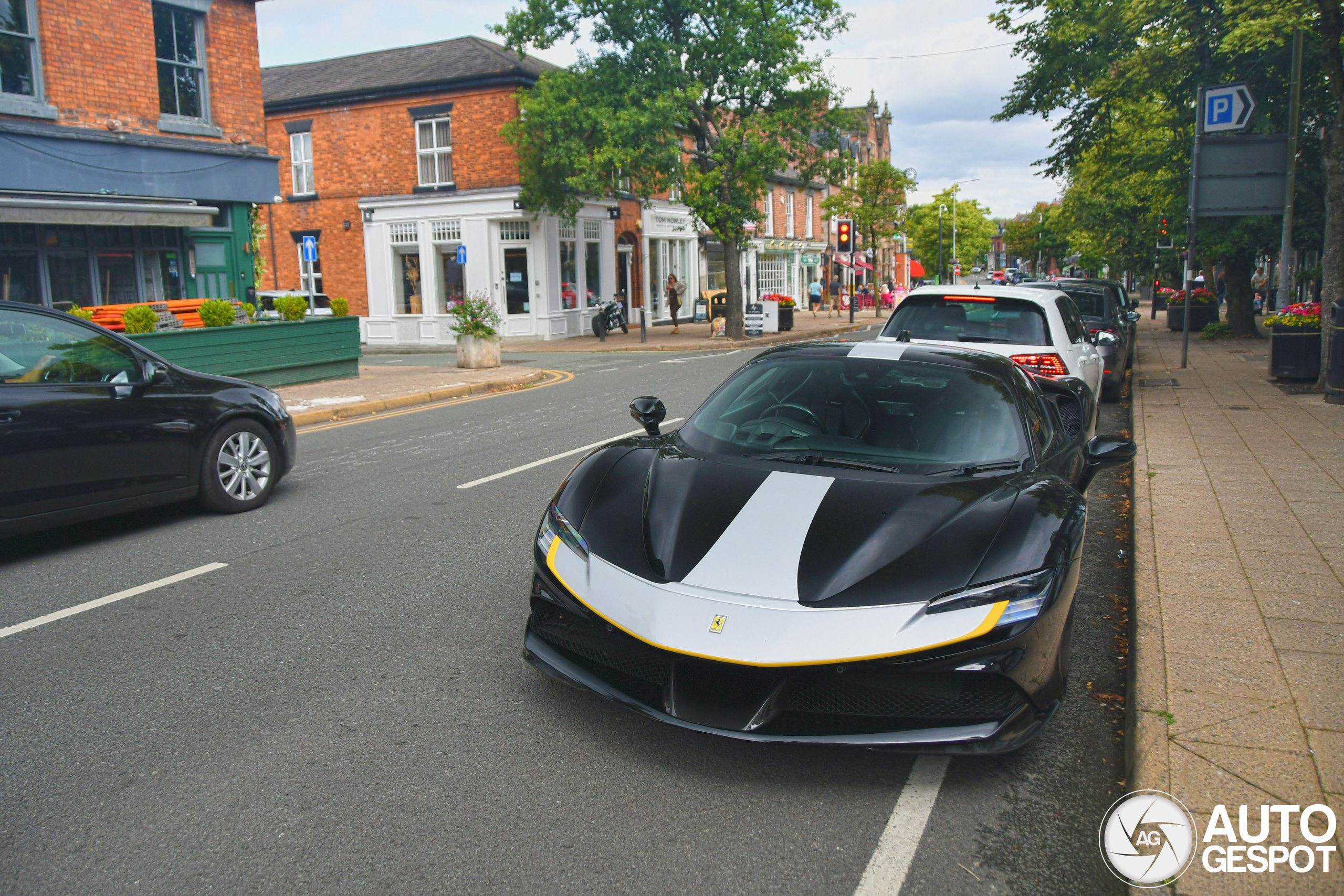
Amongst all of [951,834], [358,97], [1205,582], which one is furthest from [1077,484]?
[358,97]

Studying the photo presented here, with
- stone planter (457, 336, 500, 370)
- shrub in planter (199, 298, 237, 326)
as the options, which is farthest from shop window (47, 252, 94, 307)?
stone planter (457, 336, 500, 370)

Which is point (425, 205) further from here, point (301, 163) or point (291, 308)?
point (291, 308)

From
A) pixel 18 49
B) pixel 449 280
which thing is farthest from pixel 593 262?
pixel 18 49

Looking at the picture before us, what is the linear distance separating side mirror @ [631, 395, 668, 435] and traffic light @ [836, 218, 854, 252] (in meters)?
29.2

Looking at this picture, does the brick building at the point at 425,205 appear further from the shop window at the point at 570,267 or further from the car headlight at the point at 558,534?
the car headlight at the point at 558,534

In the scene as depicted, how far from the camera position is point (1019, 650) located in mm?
3072

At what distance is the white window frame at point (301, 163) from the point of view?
31359 mm

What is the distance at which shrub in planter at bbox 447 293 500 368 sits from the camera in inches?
766

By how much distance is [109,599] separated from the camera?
17.1ft

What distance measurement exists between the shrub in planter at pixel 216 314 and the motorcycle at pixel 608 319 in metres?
15.2

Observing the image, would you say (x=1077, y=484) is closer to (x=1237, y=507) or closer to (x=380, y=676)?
(x=1237, y=507)

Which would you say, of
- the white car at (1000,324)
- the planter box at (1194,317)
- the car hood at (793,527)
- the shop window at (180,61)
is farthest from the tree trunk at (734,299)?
the car hood at (793,527)

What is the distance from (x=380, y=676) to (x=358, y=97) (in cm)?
2932

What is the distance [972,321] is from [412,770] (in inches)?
275
